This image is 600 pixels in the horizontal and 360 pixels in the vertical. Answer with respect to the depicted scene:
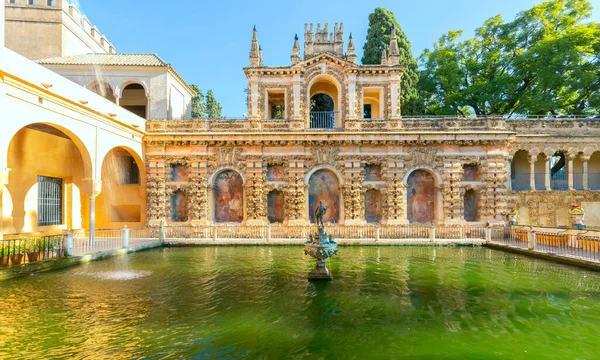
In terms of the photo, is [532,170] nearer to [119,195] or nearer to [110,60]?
[119,195]

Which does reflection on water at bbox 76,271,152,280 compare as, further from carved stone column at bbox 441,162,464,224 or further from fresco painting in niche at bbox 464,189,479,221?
fresco painting in niche at bbox 464,189,479,221

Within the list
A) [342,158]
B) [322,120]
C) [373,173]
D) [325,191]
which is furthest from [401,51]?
[325,191]

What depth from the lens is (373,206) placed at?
23.5 metres

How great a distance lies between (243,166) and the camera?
23.4 meters

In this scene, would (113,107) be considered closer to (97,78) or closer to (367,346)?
(97,78)

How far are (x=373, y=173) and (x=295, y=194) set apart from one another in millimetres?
5771

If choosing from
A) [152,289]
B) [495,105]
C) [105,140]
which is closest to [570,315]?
[152,289]

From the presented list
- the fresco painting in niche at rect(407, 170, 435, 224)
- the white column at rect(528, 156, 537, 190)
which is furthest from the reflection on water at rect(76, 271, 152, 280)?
the white column at rect(528, 156, 537, 190)

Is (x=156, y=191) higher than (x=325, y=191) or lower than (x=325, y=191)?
higher

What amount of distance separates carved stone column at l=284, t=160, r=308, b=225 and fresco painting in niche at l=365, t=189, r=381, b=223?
14.6ft

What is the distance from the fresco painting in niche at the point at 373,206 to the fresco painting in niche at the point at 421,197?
2147 mm

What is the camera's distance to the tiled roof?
78.0 feet

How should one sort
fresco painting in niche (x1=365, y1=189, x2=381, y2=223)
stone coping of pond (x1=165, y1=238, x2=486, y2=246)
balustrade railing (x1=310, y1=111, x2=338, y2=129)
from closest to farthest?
stone coping of pond (x1=165, y1=238, x2=486, y2=246) → fresco painting in niche (x1=365, y1=189, x2=381, y2=223) → balustrade railing (x1=310, y1=111, x2=338, y2=129)

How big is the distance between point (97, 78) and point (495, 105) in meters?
33.4
